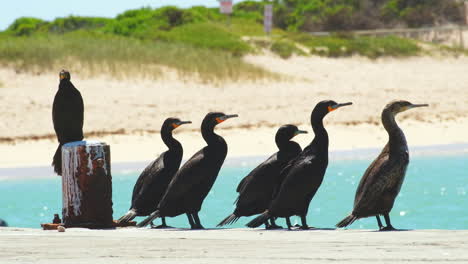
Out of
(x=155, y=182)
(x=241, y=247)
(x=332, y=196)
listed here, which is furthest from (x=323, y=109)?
(x=332, y=196)

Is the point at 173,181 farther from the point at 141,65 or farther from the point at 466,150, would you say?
the point at 141,65

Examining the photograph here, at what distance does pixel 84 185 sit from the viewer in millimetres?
6219

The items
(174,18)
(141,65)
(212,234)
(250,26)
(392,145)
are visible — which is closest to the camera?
(212,234)

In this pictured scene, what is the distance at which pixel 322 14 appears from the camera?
47281 millimetres

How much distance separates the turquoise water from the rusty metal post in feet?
12.1

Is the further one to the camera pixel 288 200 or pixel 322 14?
pixel 322 14

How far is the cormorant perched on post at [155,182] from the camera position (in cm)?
643

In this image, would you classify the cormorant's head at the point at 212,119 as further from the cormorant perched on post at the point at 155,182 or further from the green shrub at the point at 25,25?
the green shrub at the point at 25,25

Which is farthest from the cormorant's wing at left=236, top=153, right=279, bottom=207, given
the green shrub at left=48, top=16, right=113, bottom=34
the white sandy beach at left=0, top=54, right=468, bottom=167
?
the green shrub at left=48, top=16, right=113, bottom=34

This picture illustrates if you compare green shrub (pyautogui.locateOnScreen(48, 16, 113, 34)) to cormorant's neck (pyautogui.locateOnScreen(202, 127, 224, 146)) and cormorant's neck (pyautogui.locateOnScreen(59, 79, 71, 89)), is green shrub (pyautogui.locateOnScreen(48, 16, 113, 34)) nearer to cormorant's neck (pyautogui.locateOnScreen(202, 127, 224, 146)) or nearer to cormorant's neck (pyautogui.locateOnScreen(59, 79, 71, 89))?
cormorant's neck (pyautogui.locateOnScreen(59, 79, 71, 89))

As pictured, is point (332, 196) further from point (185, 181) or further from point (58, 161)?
point (185, 181)

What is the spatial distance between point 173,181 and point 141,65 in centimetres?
1878

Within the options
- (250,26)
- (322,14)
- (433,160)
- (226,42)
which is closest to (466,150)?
(433,160)

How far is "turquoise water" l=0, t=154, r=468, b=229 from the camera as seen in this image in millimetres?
10250
